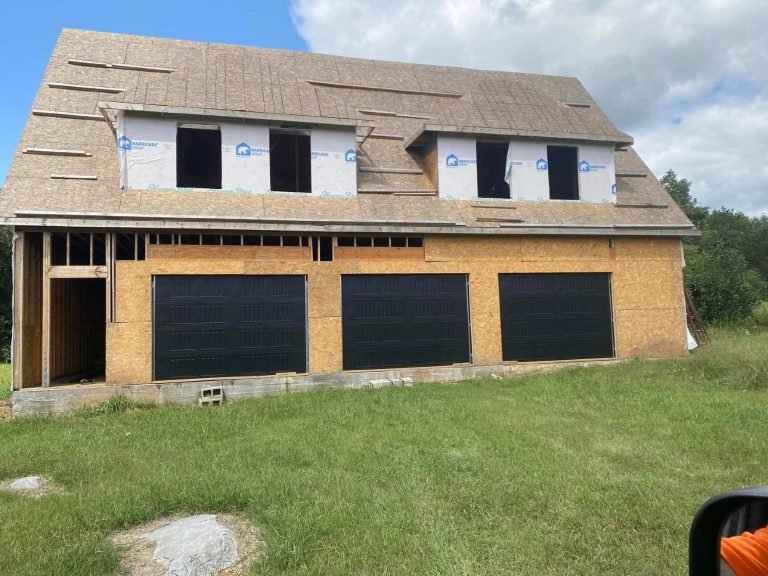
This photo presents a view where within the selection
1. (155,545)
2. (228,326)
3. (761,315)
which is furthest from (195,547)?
(761,315)

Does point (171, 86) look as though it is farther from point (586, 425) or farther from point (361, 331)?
point (586, 425)

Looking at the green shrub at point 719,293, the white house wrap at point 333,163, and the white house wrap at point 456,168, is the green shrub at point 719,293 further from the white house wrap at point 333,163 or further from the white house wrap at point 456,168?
the white house wrap at point 333,163

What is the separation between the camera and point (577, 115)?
1656 centimetres

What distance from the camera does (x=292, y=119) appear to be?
1330 cm

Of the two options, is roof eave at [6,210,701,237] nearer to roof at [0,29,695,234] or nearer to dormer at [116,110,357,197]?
roof at [0,29,695,234]

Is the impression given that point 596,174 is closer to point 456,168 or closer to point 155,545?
point 456,168

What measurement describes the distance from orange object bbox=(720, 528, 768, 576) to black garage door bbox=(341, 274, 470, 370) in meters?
11.4

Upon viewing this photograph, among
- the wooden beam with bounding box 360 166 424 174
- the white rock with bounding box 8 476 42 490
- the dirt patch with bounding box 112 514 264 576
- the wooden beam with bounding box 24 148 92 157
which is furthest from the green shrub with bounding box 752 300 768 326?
the white rock with bounding box 8 476 42 490

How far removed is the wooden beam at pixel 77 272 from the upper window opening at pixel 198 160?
5930 mm

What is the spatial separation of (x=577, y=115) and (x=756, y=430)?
11.9m

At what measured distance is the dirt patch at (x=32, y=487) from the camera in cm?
580

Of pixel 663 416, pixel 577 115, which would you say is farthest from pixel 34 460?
pixel 577 115

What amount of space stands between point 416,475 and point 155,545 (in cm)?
271

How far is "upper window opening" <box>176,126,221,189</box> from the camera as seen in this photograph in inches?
666
